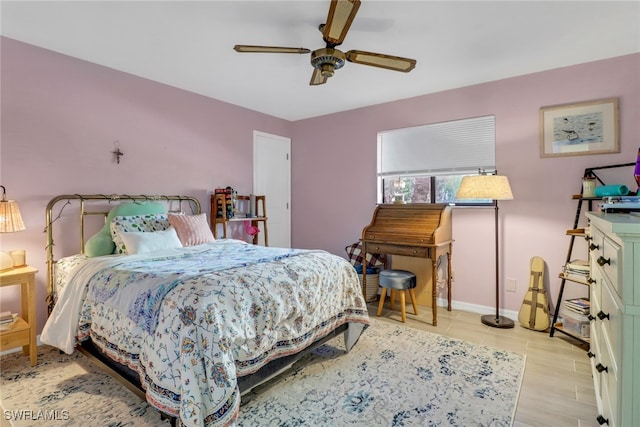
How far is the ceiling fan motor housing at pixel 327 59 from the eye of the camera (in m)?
2.17

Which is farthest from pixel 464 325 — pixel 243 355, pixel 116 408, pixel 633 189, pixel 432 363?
pixel 116 408

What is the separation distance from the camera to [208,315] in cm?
151

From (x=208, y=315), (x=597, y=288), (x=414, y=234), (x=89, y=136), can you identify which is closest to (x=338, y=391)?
(x=208, y=315)

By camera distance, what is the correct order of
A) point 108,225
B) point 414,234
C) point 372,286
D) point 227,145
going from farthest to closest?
point 227,145, point 372,286, point 414,234, point 108,225

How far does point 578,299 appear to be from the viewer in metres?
2.78

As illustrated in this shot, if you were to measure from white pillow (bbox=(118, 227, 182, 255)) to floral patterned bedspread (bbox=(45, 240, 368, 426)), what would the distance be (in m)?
0.25

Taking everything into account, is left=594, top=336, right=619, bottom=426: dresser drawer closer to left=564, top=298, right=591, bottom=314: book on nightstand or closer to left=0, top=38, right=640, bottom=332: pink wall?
left=564, top=298, right=591, bottom=314: book on nightstand

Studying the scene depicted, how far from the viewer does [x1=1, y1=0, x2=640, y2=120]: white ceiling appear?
7.06 feet

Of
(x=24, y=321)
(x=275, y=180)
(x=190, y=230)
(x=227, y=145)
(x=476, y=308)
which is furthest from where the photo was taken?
(x=275, y=180)

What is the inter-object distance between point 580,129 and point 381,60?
2062 mm

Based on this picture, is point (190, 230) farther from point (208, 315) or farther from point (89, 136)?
point (208, 315)

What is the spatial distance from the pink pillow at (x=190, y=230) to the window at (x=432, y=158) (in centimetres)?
219

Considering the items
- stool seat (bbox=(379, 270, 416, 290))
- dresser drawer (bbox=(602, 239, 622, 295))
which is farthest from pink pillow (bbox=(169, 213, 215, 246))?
dresser drawer (bbox=(602, 239, 622, 295))

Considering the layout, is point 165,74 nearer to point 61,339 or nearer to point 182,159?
point 182,159
